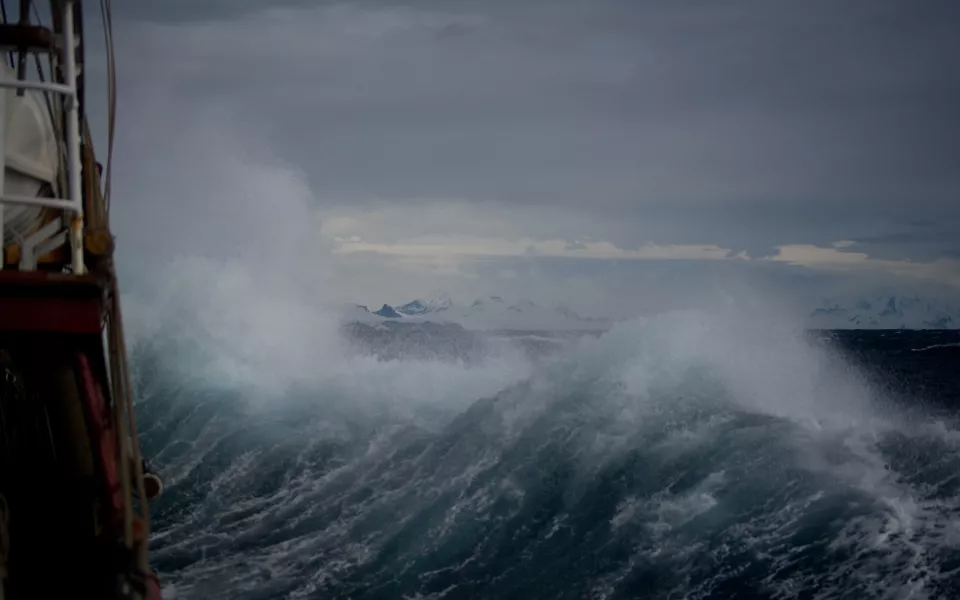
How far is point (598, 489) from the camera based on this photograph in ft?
42.9

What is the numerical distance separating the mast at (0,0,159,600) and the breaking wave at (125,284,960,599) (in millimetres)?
5730

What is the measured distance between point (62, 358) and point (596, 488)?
10.0 m

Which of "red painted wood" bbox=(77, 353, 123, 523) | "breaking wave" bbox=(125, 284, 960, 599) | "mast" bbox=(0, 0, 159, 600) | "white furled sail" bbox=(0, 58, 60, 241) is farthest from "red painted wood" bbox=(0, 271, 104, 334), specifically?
"breaking wave" bbox=(125, 284, 960, 599)

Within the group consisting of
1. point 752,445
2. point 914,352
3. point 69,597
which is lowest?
point 914,352

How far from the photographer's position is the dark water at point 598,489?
1046 cm

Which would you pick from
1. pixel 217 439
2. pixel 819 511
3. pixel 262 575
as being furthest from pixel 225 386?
pixel 819 511

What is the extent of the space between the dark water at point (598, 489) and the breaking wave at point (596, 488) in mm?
37

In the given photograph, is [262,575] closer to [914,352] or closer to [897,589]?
[897,589]

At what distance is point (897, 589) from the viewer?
30.5 feet

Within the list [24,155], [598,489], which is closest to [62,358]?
[24,155]

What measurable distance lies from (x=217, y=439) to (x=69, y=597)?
1421cm

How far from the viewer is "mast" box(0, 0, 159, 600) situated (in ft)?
13.9

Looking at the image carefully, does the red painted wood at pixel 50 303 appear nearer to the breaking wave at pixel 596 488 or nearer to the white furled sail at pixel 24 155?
the white furled sail at pixel 24 155

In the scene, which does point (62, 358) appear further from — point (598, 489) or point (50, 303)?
point (598, 489)
